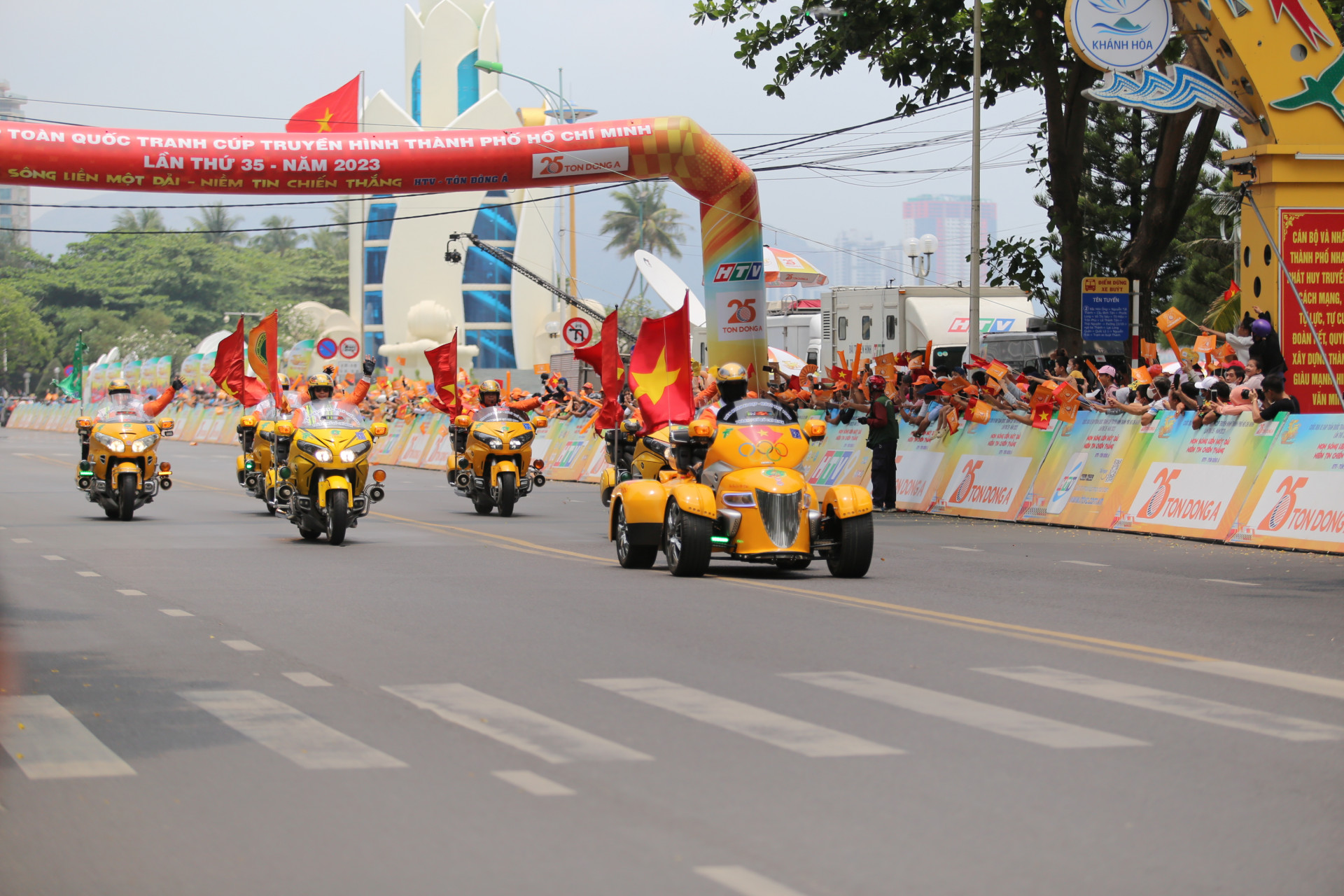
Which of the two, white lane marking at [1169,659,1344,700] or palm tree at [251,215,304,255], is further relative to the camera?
palm tree at [251,215,304,255]

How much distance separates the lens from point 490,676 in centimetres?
890

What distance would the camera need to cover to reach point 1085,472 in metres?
20.2

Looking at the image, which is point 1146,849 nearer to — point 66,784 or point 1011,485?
point 66,784

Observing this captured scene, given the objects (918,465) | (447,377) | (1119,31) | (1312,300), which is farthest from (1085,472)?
(447,377)

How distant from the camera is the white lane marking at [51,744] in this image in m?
6.63

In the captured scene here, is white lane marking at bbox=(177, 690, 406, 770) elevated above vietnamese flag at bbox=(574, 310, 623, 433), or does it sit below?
below

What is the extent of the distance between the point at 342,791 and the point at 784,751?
1.83 metres

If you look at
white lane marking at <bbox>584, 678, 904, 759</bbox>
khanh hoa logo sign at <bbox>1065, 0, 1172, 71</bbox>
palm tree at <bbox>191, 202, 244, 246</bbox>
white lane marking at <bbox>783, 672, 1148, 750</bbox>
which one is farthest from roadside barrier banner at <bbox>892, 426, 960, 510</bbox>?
palm tree at <bbox>191, 202, 244, 246</bbox>

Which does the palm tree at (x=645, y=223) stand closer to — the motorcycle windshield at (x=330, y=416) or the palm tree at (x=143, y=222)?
the palm tree at (x=143, y=222)

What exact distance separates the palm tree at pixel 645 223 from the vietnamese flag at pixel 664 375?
85.7 m

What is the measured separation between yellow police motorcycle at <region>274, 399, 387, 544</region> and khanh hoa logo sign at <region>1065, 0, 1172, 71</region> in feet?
31.0

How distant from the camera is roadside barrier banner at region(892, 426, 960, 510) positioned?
23547 millimetres

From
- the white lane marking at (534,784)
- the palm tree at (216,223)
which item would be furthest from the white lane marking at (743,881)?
the palm tree at (216,223)

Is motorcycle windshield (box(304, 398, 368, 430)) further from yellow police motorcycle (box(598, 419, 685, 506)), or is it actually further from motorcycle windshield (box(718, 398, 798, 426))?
motorcycle windshield (box(718, 398, 798, 426))
